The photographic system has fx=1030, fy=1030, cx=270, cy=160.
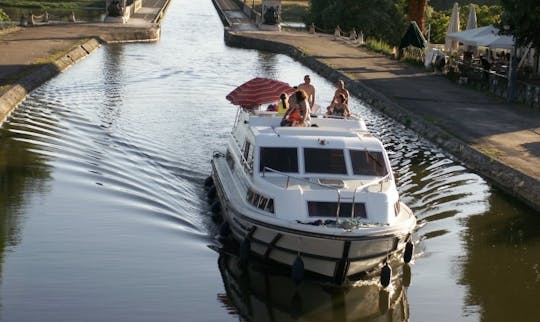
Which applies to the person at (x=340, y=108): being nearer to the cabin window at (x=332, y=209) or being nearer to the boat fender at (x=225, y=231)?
the boat fender at (x=225, y=231)

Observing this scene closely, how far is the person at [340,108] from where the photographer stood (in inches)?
1014

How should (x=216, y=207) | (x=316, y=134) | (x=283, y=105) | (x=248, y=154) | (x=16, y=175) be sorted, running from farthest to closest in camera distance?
(x=16, y=175) → (x=283, y=105) → (x=216, y=207) → (x=248, y=154) → (x=316, y=134)

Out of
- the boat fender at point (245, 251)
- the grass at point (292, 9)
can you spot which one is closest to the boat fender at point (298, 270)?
the boat fender at point (245, 251)

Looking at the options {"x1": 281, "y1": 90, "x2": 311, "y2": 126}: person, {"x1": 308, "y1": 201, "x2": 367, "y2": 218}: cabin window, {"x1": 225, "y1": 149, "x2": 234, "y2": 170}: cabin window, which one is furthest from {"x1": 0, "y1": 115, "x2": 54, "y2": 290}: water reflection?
{"x1": 281, "y1": 90, "x2": 311, "y2": 126}: person

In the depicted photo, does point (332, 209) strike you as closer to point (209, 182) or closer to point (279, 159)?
point (279, 159)

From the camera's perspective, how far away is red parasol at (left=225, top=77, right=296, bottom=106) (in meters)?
26.6

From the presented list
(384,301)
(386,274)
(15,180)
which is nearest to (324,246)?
(386,274)

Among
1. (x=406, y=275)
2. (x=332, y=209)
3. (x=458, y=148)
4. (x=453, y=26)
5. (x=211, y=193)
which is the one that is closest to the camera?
(x=332, y=209)

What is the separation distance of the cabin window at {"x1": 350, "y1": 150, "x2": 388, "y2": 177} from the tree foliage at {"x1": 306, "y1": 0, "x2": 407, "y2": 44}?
5946 cm

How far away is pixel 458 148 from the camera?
104 feet

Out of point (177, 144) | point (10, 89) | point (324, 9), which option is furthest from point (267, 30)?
point (177, 144)

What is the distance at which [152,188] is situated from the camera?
1005 inches

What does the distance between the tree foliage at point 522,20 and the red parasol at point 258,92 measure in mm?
14259

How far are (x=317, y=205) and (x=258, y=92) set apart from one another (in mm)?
8238
